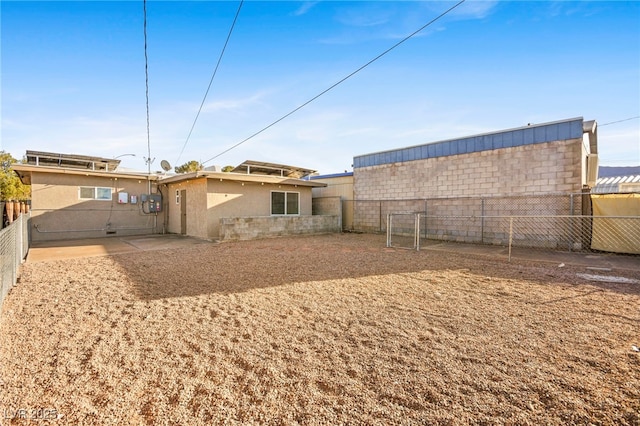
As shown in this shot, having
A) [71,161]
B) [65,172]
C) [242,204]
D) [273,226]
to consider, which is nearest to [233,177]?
[242,204]

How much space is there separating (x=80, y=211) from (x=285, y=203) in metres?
→ 8.30

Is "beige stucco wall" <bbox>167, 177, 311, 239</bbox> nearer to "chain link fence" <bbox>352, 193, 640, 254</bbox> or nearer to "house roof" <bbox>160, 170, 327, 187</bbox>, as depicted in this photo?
"house roof" <bbox>160, 170, 327, 187</bbox>

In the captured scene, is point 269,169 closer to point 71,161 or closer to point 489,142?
point 71,161

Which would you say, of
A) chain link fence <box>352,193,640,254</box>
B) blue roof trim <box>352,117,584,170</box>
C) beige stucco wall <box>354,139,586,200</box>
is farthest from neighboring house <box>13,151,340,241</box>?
chain link fence <box>352,193,640,254</box>

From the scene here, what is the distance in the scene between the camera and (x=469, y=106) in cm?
934

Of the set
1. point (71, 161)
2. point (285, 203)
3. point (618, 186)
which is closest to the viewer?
point (71, 161)

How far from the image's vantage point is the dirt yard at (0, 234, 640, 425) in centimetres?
188

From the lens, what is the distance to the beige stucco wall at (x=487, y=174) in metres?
8.65

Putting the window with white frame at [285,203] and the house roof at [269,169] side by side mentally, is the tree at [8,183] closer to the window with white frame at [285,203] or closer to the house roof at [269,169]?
the house roof at [269,169]

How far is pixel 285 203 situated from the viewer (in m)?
13.6

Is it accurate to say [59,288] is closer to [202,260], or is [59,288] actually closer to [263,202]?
[202,260]

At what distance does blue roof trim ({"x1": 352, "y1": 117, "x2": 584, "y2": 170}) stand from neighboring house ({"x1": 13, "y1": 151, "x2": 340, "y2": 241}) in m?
3.91

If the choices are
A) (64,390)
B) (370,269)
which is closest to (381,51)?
(370,269)

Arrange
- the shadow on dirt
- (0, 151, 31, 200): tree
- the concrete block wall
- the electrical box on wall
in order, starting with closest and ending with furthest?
1. the shadow on dirt
2. the concrete block wall
3. the electrical box on wall
4. (0, 151, 31, 200): tree
